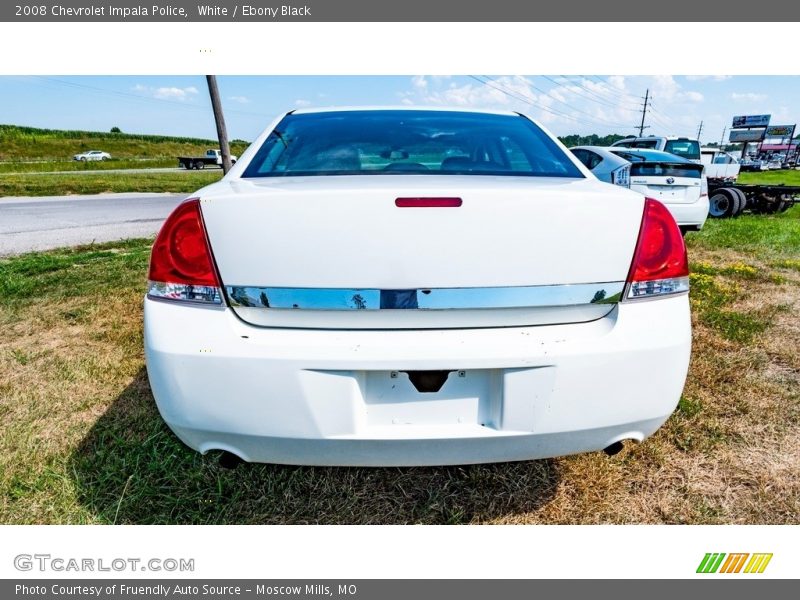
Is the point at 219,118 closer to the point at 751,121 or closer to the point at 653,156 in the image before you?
the point at 653,156

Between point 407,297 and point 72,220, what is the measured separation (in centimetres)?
1033

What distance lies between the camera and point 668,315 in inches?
54.9

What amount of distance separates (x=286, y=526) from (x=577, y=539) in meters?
1.09

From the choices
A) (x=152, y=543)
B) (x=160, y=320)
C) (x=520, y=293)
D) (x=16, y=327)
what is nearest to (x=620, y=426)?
(x=520, y=293)

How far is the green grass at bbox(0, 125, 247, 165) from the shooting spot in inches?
1592

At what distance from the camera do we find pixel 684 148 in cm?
1170

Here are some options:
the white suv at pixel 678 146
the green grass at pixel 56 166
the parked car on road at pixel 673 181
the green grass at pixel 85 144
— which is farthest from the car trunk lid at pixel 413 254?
the green grass at pixel 85 144

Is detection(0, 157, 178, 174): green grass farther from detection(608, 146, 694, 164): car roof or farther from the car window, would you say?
detection(608, 146, 694, 164): car roof

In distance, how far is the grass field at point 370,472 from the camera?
178 centimetres

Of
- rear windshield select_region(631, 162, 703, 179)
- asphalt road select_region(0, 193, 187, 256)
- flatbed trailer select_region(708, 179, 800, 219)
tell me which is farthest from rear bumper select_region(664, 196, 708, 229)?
asphalt road select_region(0, 193, 187, 256)

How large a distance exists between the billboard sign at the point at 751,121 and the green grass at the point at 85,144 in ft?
199

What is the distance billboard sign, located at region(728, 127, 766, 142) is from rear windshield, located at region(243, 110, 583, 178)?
7097cm

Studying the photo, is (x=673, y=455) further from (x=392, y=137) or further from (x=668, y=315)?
(x=392, y=137)

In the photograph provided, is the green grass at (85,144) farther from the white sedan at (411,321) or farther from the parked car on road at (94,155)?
the white sedan at (411,321)
